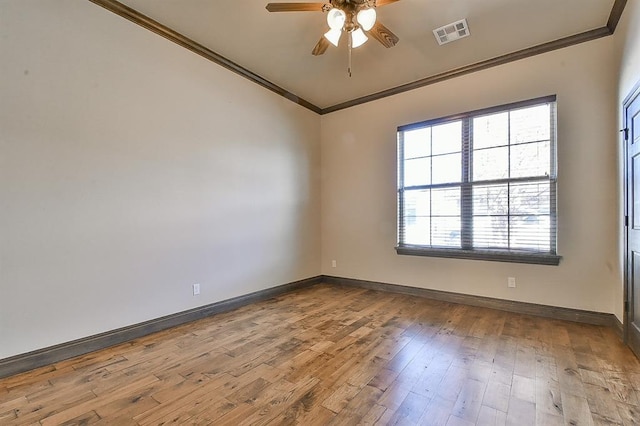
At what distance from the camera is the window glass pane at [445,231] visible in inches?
148

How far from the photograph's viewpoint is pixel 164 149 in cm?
291

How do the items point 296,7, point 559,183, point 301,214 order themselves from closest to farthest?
point 296,7
point 559,183
point 301,214

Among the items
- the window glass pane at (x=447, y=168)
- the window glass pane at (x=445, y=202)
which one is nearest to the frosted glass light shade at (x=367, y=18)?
the window glass pane at (x=447, y=168)

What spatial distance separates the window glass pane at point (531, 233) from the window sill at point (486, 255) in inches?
3.8

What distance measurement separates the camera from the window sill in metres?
3.14

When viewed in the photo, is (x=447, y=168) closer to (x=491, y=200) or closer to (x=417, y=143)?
(x=417, y=143)

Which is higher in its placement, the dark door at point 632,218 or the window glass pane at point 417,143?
the window glass pane at point 417,143

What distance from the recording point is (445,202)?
385 centimetres

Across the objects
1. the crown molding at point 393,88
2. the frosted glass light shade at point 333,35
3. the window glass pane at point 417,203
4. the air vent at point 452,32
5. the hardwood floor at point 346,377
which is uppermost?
the air vent at point 452,32

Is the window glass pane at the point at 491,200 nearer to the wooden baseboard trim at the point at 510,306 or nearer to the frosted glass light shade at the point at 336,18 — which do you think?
the wooden baseboard trim at the point at 510,306

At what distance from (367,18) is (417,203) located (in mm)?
2560

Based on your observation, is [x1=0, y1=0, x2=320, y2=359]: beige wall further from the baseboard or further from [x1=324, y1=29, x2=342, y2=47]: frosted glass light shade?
[x1=324, y1=29, x2=342, y2=47]: frosted glass light shade

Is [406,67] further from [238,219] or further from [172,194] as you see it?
[172,194]

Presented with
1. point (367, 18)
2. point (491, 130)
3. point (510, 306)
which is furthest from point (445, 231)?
point (367, 18)
